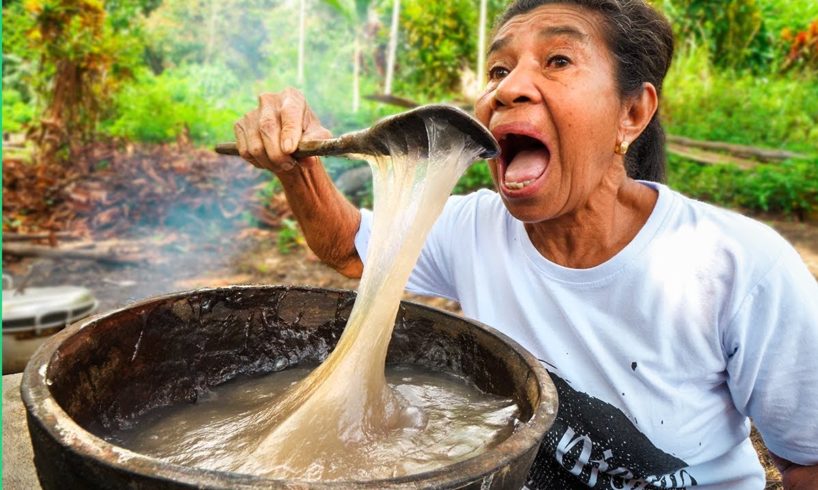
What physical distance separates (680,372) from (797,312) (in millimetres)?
280

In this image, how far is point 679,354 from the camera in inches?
60.2

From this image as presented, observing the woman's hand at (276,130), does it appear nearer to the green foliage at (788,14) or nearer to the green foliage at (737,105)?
the green foliage at (737,105)

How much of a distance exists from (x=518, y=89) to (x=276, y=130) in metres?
0.58

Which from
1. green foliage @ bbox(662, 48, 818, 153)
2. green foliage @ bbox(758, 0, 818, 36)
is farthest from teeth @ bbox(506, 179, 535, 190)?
green foliage @ bbox(758, 0, 818, 36)

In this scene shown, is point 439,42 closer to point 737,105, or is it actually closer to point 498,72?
point 737,105

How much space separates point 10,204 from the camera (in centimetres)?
696

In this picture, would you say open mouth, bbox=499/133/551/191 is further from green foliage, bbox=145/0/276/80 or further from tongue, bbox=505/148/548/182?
green foliage, bbox=145/0/276/80

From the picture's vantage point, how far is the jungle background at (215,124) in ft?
20.4

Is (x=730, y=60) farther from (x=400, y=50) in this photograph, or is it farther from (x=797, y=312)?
(x=797, y=312)

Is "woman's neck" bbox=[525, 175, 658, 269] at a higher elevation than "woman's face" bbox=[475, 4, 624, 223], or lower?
lower

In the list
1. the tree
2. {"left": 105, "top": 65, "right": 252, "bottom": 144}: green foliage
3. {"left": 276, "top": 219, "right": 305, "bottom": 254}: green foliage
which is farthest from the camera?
{"left": 105, "top": 65, "right": 252, "bottom": 144}: green foliage

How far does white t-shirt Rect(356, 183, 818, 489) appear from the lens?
1451mm

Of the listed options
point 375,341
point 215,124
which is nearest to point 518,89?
point 375,341

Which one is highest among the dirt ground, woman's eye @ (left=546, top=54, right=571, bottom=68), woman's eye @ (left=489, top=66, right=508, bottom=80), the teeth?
woman's eye @ (left=546, top=54, right=571, bottom=68)
